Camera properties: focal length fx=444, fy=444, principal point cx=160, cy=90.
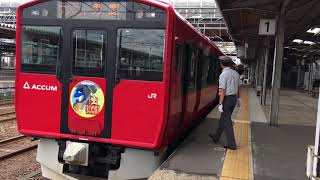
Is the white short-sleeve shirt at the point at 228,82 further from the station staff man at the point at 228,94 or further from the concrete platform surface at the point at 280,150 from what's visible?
the concrete platform surface at the point at 280,150

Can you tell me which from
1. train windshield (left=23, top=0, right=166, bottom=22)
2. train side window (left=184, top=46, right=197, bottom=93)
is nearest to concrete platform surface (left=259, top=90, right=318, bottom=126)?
train side window (left=184, top=46, right=197, bottom=93)

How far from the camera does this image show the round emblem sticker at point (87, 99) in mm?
6341

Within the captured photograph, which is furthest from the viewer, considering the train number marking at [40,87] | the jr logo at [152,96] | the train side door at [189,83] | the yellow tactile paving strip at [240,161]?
the train side door at [189,83]

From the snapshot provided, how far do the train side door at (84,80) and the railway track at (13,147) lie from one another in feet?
10.5

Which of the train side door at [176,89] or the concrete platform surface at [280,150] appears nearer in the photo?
the concrete platform surface at [280,150]

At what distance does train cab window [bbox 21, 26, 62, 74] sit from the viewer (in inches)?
257

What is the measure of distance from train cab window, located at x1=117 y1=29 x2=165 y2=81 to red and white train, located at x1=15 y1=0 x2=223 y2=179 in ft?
0.05

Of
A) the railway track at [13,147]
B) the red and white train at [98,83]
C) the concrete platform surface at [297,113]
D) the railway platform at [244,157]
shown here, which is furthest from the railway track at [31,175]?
the concrete platform surface at [297,113]

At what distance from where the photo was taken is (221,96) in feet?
24.6

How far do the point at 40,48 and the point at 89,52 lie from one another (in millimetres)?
793

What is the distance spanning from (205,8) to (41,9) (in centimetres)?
3111

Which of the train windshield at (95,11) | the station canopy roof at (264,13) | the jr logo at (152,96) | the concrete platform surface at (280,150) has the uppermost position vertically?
the station canopy roof at (264,13)

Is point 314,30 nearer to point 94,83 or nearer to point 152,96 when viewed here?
point 152,96

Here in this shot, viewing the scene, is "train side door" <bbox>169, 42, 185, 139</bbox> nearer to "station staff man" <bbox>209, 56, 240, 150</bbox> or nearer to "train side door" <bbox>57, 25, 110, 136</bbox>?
"station staff man" <bbox>209, 56, 240, 150</bbox>
